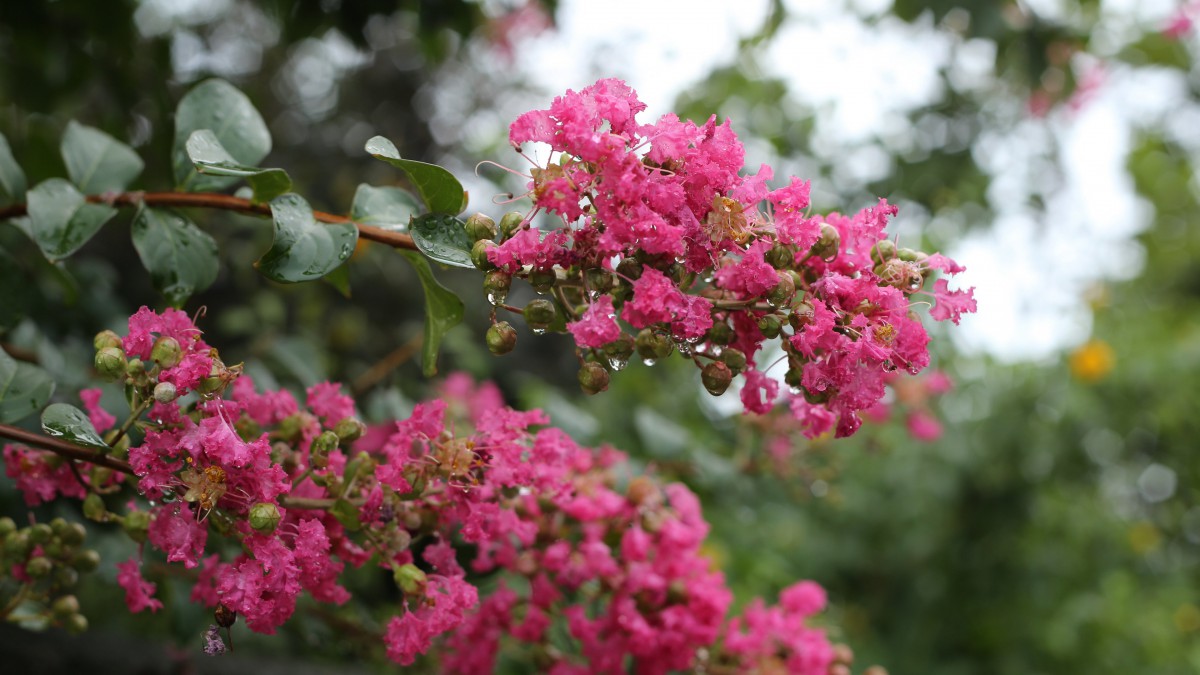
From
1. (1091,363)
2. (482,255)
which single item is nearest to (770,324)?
(482,255)

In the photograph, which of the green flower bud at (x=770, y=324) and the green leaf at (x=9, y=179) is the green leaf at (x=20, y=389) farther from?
the green flower bud at (x=770, y=324)

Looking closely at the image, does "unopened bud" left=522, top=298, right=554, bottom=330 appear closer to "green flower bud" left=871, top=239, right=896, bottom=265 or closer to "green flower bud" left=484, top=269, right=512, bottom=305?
"green flower bud" left=484, top=269, right=512, bottom=305

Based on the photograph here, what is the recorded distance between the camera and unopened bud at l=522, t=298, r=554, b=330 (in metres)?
0.79

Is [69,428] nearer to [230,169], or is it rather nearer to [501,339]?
[230,169]

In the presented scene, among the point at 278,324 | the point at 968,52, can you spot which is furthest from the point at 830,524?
the point at 278,324

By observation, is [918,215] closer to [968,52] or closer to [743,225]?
[968,52]

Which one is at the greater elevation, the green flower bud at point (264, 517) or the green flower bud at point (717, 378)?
the green flower bud at point (717, 378)

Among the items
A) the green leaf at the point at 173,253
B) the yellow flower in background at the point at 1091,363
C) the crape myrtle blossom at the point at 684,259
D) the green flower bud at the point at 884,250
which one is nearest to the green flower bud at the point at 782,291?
the crape myrtle blossom at the point at 684,259

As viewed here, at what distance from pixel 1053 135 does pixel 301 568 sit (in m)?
3.34

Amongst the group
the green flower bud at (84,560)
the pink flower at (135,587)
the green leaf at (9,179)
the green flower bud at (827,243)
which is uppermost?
the green flower bud at (827,243)

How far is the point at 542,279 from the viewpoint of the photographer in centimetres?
78

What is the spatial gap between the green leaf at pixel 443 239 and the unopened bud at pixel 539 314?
6 centimetres

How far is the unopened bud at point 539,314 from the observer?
2.60ft

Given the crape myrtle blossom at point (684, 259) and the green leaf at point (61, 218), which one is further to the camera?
the green leaf at point (61, 218)
